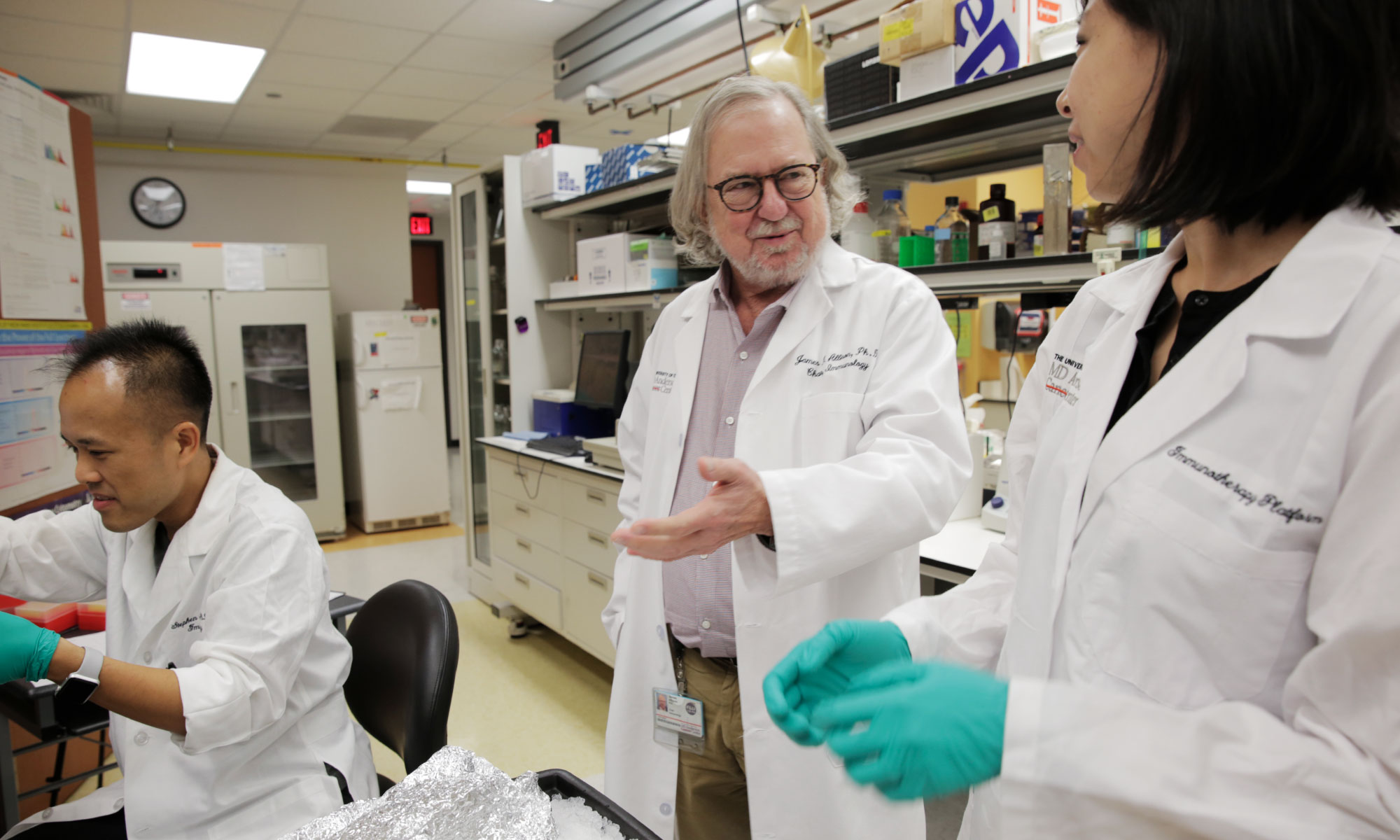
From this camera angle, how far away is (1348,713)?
534mm

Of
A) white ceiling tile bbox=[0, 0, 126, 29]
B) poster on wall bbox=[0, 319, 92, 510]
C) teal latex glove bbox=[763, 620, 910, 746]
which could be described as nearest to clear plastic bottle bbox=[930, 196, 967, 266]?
teal latex glove bbox=[763, 620, 910, 746]

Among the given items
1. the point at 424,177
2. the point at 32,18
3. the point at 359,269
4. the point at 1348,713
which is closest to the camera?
the point at 1348,713

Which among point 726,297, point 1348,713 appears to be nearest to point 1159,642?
point 1348,713

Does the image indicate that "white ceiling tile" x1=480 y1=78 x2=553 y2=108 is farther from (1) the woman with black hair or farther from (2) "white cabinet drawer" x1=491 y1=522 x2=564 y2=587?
(1) the woman with black hair

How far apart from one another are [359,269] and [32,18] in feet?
10.4

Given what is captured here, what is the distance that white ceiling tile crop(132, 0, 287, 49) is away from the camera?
3.65m

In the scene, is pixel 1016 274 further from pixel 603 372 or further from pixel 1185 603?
pixel 603 372

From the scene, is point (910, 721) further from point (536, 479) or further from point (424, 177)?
point (424, 177)

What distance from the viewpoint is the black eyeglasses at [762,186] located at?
1.41m

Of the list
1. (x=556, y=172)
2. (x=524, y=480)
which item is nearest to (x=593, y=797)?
(x=524, y=480)

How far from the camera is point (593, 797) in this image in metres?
0.85

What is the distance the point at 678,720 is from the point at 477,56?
4.11 metres

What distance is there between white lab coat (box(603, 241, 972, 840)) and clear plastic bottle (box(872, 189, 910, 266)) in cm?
103

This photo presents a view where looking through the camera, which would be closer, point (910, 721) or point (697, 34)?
point (910, 721)
